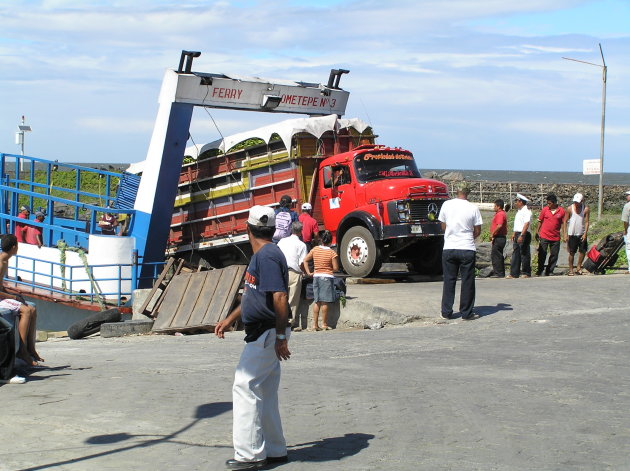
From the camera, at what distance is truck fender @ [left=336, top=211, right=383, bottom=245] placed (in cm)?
1734

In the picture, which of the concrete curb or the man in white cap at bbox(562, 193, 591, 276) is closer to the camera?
the concrete curb

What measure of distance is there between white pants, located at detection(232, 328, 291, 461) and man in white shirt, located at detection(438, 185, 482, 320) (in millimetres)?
7052

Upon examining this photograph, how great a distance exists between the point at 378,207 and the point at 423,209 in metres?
0.91

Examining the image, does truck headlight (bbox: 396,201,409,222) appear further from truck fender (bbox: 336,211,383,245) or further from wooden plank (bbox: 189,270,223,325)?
wooden plank (bbox: 189,270,223,325)

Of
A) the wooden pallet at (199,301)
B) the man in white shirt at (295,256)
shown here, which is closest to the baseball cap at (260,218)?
the man in white shirt at (295,256)

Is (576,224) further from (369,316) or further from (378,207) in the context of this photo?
(369,316)

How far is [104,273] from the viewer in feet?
61.6

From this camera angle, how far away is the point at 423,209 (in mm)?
17500

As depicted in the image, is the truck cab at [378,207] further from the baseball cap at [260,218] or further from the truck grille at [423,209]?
the baseball cap at [260,218]

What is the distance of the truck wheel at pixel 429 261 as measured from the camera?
739 inches

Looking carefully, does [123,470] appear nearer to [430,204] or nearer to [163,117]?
[430,204]

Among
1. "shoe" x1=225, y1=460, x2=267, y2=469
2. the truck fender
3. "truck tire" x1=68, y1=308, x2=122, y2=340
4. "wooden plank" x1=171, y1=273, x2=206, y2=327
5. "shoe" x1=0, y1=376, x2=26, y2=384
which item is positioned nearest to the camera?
"shoe" x1=225, y1=460, x2=267, y2=469

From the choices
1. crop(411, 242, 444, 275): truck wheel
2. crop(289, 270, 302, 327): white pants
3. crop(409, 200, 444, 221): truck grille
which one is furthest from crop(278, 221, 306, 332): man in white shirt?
crop(411, 242, 444, 275): truck wheel

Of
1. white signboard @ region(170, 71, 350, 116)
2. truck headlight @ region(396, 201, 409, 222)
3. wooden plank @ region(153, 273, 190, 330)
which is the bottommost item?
wooden plank @ region(153, 273, 190, 330)
